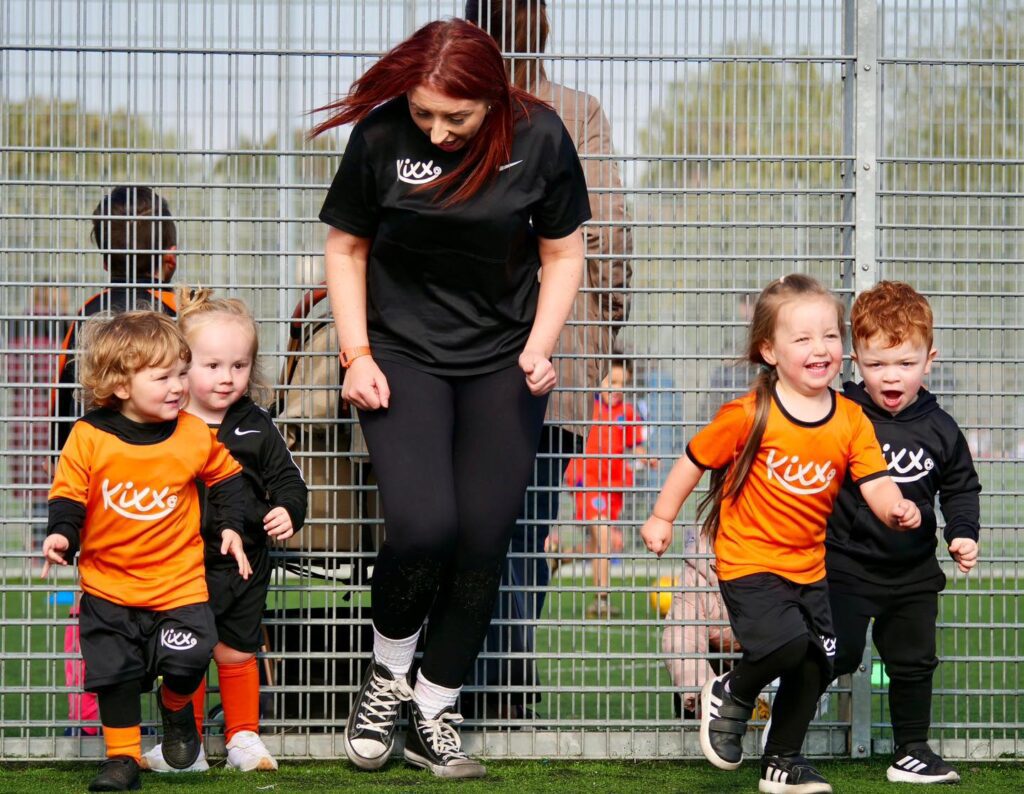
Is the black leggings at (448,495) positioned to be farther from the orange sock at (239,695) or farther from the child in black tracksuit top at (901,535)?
the child in black tracksuit top at (901,535)

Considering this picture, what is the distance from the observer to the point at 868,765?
4375 millimetres

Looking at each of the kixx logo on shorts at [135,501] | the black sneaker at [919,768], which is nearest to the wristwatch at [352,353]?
the kixx logo on shorts at [135,501]

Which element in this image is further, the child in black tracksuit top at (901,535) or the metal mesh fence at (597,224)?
the metal mesh fence at (597,224)

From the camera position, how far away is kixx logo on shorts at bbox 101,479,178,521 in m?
3.85

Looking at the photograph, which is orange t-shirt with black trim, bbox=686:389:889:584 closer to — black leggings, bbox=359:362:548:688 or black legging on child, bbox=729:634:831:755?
black legging on child, bbox=729:634:831:755

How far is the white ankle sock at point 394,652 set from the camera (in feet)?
13.4

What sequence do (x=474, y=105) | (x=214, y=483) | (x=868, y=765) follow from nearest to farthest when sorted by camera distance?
(x=474, y=105) < (x=214, y=483) < (x=868, y=765)

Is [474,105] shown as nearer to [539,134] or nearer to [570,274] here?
[539,134]

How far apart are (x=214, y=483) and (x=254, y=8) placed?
1587 mm

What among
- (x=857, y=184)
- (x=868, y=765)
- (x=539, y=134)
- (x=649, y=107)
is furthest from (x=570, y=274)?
(x=868, y=765)

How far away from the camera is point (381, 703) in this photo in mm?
4062

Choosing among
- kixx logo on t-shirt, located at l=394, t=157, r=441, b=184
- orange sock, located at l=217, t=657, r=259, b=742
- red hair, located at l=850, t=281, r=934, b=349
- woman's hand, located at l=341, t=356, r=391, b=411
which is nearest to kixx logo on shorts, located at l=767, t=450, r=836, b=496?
red hair, located at l=850, t=281, r=934, b=349

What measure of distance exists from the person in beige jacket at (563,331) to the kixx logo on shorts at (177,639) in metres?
1.01

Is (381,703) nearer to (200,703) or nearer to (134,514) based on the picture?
(200,703)
